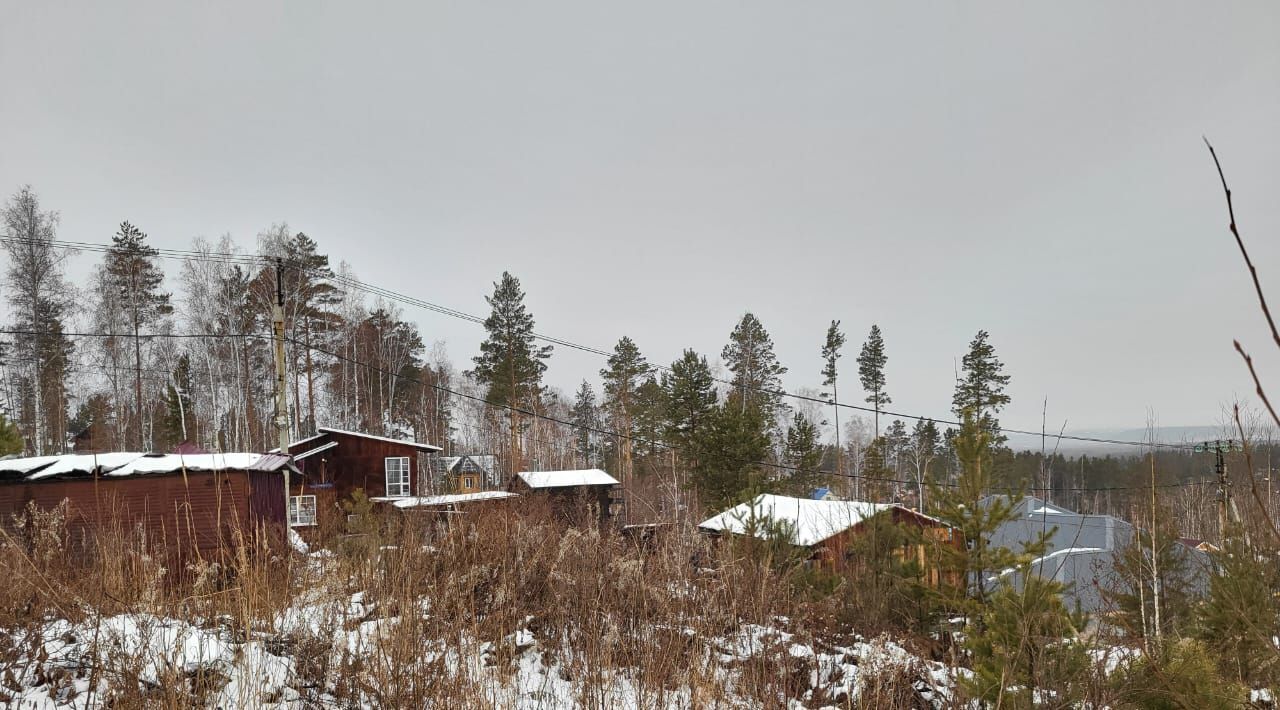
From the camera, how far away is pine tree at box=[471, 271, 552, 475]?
111ft

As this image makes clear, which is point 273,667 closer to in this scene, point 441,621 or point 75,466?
point 441,621

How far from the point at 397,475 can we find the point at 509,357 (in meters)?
11.4

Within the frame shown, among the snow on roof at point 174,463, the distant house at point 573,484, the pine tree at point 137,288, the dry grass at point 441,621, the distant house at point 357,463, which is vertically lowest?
the distant house at point 573,484

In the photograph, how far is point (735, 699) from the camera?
3.22m

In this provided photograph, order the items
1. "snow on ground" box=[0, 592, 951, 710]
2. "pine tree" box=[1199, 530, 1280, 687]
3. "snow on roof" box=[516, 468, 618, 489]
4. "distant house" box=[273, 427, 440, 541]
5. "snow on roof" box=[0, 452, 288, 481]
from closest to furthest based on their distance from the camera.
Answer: "snow on ground" box=[0, 592, 951, 710] < "pine tree" box=[1199, 530, 1280, 687] < "snow on roof" box=[0, 452, 288, 481] < "distant house" box=[273, 427, 440, 541] < "snow on roof" box=[516, 468, 618, 489]

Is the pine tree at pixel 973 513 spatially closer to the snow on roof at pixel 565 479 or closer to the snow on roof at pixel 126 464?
the snow on roof at pixel 126 464

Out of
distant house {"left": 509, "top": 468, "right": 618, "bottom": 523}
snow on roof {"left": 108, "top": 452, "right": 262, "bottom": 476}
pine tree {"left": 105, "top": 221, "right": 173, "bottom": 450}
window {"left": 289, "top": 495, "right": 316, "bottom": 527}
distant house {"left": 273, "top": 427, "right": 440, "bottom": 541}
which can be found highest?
pine tree {"left": 105, "top": 221, "right": 173, "bottom": 450}

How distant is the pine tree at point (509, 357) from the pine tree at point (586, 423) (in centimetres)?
991

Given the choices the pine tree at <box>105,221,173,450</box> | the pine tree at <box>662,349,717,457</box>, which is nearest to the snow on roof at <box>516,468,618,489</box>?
the pine tree at <box>662,349,717,457</box>

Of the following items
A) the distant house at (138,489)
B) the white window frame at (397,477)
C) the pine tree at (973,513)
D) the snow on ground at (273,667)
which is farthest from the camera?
the white window frame at (397,477)

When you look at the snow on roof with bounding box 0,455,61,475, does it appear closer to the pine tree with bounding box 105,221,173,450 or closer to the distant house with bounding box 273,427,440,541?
the distant house with bounding box 273,427,440,541

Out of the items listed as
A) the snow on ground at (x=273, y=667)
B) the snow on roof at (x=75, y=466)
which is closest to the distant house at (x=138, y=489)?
the snow on roof at (x=75, y=466)

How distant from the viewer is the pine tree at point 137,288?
2527 cm

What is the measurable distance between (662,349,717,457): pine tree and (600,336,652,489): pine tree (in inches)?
454
